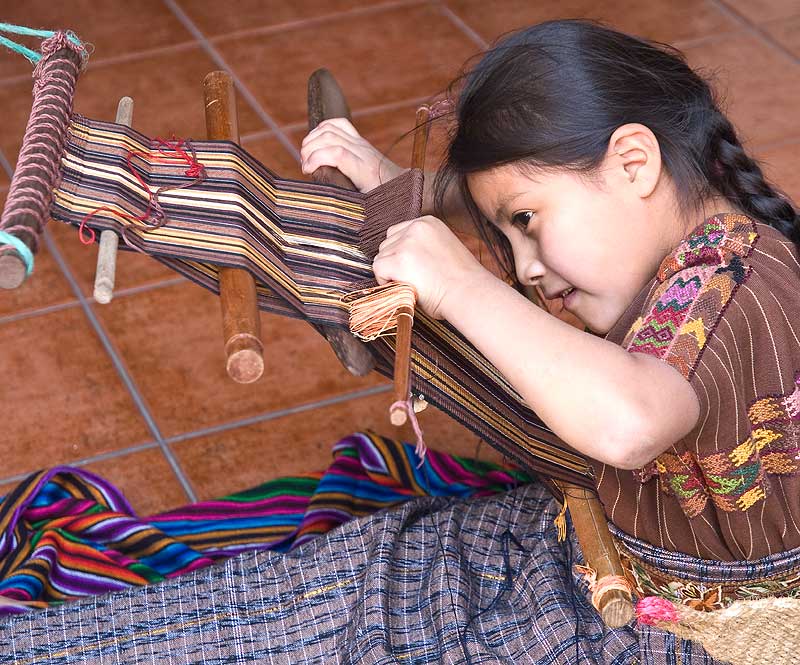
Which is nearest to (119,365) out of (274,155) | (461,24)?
(274,155)

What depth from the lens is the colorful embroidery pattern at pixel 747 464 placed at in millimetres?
1326

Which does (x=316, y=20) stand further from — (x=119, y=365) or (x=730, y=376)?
(x=730, y=376)

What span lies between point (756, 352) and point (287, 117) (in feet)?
7.92

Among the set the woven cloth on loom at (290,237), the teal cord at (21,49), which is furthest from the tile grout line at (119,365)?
the teal cord at (21,49)

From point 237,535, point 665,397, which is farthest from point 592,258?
point 237,535

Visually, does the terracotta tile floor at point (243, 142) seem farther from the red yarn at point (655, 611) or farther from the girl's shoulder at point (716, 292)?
the girl's shoulder at point (716, 292)

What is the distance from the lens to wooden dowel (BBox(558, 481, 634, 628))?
134cm

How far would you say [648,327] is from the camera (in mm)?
1295

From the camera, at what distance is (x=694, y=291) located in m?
1.28

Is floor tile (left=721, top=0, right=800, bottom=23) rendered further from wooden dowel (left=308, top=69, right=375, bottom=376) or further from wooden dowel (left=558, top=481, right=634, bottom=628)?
wooden dowel (left=558, top=481, right=634, bottom=628)

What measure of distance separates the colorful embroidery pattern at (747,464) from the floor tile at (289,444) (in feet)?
3.29

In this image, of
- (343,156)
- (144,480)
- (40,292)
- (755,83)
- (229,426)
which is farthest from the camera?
(755,83)

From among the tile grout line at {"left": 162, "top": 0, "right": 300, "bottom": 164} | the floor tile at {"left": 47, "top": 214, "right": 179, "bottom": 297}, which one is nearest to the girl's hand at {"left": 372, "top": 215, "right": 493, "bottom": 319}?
the floor tile at {"left": 47, "top": 214, "right": 179, "bottom": 297}

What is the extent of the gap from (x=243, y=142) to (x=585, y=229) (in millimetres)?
2147
